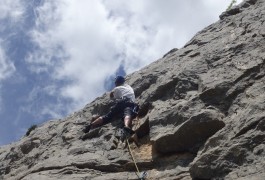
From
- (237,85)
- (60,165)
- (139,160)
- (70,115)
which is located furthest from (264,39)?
(70,115)

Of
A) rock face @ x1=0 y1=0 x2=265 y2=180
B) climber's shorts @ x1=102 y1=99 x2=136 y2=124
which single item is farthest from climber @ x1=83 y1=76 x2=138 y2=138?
rock face @ x1=0 y1=0 x2=265 y2=180

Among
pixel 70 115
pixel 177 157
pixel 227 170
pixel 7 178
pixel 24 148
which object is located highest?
pixel 70 115

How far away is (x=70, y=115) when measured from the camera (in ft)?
63.8

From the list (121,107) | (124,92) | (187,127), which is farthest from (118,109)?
(187,127)

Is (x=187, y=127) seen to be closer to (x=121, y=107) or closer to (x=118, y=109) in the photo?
(x=121, y=107)

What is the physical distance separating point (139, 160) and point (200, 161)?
9.08 feet

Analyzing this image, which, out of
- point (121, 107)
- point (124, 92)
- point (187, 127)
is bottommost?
point (187, 127)

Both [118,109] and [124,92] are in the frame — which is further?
[124,92]

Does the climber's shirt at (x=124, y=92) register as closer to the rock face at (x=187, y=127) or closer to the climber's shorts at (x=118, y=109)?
the climber's shorts at (x=118, y=109)

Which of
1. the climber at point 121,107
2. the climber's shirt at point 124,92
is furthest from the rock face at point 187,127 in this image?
the climber's shirt at point 124,92

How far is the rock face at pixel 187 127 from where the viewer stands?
10.4 meters

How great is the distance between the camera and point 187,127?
39.4 feet

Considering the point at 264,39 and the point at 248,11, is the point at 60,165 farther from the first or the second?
the point at 248,11

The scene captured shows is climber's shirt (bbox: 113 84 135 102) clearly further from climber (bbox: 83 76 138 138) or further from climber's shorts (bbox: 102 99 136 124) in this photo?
climber's shorts (bbox: 102 99 136 124)
